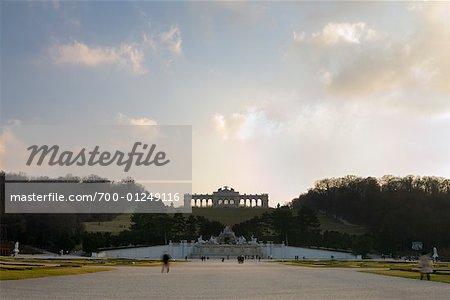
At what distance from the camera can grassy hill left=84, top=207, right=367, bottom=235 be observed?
103938mm

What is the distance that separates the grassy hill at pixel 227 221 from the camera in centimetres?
10394

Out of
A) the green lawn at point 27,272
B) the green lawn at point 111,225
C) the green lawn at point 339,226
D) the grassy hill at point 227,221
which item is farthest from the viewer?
the green lawn at point 339,226

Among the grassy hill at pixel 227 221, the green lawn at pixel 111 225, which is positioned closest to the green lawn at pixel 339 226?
the grassy hill at pixel 227 221

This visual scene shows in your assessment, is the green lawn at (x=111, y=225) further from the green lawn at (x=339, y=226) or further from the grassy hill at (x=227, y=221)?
the green lawn at (x=339, y=226)

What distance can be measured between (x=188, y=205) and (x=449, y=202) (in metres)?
69.4

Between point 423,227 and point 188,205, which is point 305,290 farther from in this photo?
point 188,205

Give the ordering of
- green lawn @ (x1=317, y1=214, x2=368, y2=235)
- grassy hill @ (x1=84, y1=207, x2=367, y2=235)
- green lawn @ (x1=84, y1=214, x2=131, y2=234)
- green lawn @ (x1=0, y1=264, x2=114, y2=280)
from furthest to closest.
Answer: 1. green lawn @ (x1=317, y1=214, x2=368, y2=235)
2. grassy hill @ (x1=84, y1=207, x2=367, y2=235)
3. green lawn @ (x1=84, y1=214, x2=131, y2=234)
4. green lawn @ (x1=0, y1=264, x2=114, y2=280)

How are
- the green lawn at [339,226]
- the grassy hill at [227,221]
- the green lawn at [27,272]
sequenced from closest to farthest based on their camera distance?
the green lawn at [27,272] < the grassy hill at [227,221] < the green lawn at [339,226]

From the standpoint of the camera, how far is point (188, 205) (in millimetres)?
141875

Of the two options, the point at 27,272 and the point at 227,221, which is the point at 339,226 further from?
the point at 27,272

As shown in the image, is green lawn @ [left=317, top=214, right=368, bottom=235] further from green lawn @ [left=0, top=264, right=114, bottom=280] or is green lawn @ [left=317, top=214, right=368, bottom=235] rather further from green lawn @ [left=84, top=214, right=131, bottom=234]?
green lawn @ [left=0, top=264, right=114, bottom=280]

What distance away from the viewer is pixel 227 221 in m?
124

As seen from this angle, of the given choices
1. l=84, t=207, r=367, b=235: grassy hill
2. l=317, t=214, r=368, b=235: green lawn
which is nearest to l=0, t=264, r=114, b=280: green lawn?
l=84, t=207, r=367, b=235: grassy hill

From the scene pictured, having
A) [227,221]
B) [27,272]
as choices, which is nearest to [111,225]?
[227,221]
